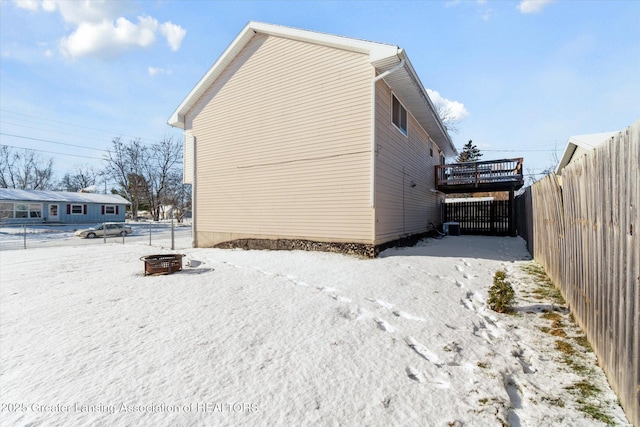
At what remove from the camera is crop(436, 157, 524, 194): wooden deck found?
505 inches

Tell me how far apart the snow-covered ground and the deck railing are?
9.56 meters

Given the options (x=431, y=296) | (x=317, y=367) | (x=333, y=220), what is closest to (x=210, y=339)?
(x=317, y=367)

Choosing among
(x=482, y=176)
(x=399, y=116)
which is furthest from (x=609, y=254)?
(x=482, y=176)

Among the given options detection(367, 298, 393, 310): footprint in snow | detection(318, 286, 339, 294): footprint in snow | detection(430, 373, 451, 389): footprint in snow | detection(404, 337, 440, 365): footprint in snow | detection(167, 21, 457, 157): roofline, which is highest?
detection(167, 21, 457, 157): roofline

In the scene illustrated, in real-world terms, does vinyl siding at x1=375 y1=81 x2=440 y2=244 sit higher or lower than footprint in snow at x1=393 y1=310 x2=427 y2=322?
higher

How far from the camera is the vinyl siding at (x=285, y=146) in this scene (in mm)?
7590

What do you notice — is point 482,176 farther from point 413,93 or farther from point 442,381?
point 442,381

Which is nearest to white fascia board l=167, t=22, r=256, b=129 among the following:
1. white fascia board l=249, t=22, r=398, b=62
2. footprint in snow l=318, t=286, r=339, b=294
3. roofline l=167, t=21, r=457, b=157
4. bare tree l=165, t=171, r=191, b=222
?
roofline l=167, t=21, r=457, b=157

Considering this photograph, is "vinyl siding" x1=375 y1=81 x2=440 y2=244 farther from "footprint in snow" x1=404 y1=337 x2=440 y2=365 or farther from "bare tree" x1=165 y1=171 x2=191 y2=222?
"bare tree" x1=165 y1=171 x2=191 y2=222

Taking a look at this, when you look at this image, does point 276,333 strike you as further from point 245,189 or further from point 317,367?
point 245,189

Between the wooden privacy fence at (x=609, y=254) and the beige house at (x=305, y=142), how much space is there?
4126 mm

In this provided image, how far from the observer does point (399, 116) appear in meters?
9.34

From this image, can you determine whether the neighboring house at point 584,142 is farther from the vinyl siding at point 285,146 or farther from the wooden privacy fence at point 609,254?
the wooden privacy fence at point 609,254

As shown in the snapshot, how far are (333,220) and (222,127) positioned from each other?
18.5ft
